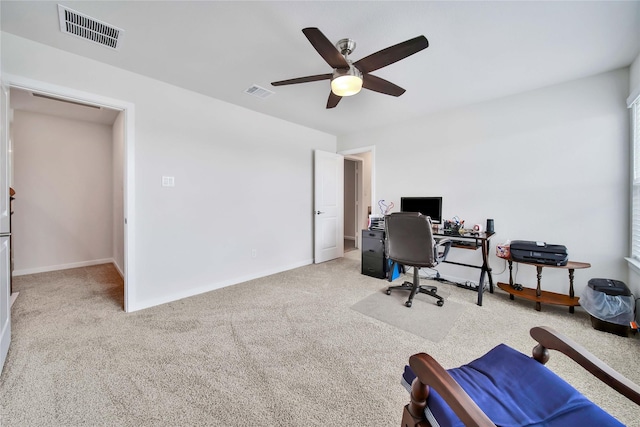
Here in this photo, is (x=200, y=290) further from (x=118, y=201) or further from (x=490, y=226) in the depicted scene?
(x=490, y=226)

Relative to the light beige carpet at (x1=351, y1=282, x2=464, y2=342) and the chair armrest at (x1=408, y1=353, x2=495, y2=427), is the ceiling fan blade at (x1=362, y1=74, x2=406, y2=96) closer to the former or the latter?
the chair armrest at (x1=408, y1=353, x2=495, y2=427)

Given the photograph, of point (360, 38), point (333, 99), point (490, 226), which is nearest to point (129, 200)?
point (333, 99)

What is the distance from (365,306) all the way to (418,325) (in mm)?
586

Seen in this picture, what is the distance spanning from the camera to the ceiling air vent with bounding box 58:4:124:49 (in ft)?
5.88

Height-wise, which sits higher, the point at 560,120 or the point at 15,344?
the point at 560,120

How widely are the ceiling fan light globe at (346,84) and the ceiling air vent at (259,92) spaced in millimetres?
1258

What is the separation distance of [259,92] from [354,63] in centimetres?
153

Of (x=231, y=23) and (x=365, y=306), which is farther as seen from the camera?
(x=365, y=306)

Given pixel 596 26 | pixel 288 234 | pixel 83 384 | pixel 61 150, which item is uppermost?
pixel 596 26

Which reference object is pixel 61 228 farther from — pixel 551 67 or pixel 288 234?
pixel 551 67

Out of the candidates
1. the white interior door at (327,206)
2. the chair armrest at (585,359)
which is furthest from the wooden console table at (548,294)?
the white interior door at (327,206)

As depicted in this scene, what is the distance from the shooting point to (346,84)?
1.93m

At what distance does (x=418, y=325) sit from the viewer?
2297mm

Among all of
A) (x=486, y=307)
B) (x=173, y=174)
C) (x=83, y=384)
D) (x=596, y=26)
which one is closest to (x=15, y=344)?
(x=83, y=384)
